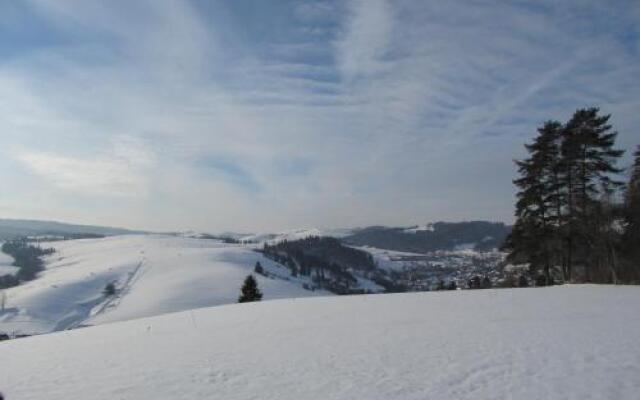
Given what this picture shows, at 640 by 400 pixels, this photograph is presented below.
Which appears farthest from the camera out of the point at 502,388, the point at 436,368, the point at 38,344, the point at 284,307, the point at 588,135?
the point at 588,135

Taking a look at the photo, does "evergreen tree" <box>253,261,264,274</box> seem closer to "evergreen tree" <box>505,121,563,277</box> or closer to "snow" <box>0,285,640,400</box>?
"evergreen tree" <box>505,121,563,277</box>

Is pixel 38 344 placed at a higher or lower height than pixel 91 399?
lower

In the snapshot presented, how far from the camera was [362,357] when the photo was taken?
1264 cm

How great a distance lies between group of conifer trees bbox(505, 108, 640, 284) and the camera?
30.2 metres

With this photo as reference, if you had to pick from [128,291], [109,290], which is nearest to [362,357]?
[128,291]

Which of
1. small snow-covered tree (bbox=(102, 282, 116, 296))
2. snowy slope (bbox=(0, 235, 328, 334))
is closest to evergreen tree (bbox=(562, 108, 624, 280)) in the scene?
snowy slope (bbox=(0, 235, 328, 334))

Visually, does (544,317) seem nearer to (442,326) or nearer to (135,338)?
(442,326)

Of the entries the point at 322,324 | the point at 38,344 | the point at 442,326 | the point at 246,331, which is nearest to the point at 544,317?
the point at 442,326

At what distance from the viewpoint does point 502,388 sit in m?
9.05

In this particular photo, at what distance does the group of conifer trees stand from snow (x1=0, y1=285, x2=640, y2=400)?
881 centimetres

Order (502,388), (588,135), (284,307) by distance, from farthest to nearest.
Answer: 1. (588,135)
2. (284,307)
3. (502,388)

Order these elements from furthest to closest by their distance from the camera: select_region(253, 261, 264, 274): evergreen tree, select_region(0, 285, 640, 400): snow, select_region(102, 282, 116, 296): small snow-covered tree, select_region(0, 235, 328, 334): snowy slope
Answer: select_region(253, 261, 264, 274): evergreen tree < select_region(102, 282, 116, 296): small snow-covered tree < select_region(0, 235, 328, 334): snowy slope < select_region(0, 285, 640, 400): snow

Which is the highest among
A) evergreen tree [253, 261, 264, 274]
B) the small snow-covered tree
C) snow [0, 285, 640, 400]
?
snow [0, 285, 640, 400]

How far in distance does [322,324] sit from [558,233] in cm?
2060
